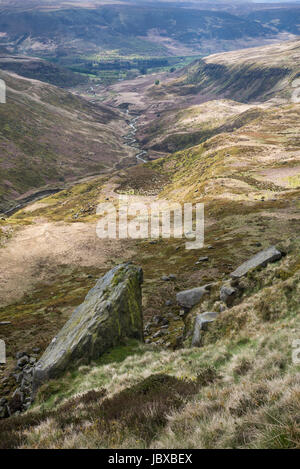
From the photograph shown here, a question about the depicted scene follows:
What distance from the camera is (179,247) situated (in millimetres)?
58562

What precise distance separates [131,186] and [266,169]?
6414 cm

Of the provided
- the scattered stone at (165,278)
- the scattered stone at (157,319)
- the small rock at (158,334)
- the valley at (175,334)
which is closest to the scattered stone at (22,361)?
the valley at (175,334)

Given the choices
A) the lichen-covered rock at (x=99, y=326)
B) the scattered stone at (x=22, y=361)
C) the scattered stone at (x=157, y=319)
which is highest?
the lichen-covered rock at (x=99, y=326)

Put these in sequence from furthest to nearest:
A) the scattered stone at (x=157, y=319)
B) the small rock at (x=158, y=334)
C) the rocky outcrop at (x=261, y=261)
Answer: the scattered stone at (x=157, y=319) → the small rock at (x=158, y=334) → the rocky outcrop at (x=261, y=261)

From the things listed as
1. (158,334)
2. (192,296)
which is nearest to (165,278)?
(158,334)

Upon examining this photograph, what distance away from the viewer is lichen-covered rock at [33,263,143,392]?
1839 centimetres

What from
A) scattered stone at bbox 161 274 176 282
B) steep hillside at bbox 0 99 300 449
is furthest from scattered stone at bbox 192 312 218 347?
scattered stone at bbox 161 274 176 282

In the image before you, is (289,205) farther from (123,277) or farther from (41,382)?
(41,382)

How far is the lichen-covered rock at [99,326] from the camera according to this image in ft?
60.3

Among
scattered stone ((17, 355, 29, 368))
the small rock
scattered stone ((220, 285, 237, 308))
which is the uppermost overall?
scattered stone ((220, 285, 237, 308))

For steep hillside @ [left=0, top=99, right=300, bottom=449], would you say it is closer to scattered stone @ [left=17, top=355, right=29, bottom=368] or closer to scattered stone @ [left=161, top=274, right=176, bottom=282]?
scattered stone @ [left=161, top=274, right=176, bottom=282]

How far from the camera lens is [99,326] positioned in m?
19.9

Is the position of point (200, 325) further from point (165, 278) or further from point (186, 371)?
point (165, 278)

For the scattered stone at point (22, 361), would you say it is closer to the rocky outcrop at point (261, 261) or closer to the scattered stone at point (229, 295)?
the scattered stone at point (229, 295)
